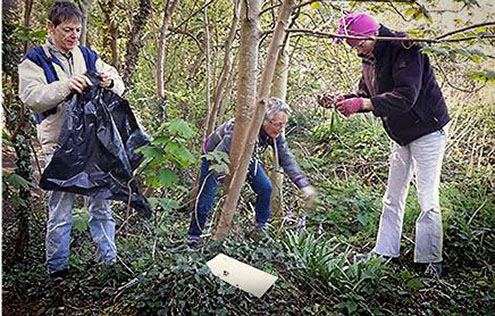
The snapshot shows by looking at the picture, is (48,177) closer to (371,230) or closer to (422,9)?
(422,9)

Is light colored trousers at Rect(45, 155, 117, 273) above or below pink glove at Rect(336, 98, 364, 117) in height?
below

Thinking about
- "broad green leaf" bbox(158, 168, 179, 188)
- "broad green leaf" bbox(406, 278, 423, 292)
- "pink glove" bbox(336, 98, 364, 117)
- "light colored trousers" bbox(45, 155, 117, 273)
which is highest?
"pink glove" bbox(336, 98, 364, 117)

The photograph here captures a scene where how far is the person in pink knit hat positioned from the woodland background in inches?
2.4

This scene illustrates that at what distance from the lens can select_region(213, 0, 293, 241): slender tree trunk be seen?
1.15 m

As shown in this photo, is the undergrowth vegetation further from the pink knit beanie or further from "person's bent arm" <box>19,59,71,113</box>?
the pink knit beanie

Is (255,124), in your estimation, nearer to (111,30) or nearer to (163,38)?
(163,38)

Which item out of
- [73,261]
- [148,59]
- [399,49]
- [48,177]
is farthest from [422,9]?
[148,59]

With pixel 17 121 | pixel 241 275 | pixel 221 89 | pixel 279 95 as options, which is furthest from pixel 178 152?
pixel 221 89

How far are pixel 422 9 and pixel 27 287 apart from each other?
3.81 feet

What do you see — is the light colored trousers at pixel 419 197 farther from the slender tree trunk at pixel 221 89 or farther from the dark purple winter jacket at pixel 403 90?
the slender tree trunk at pixel 221 89

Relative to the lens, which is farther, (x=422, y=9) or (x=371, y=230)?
(x=371, y=230)

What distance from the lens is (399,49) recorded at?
129cm

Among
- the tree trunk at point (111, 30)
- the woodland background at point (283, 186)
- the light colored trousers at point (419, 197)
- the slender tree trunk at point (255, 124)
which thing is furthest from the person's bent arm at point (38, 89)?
the light colored trousers at point (419, 197)

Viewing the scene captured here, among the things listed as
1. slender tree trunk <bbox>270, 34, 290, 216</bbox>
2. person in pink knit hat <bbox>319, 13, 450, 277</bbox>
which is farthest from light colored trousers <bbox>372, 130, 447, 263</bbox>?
slender tree trunk <bbox>270, 34, 290, 216</bbox>
